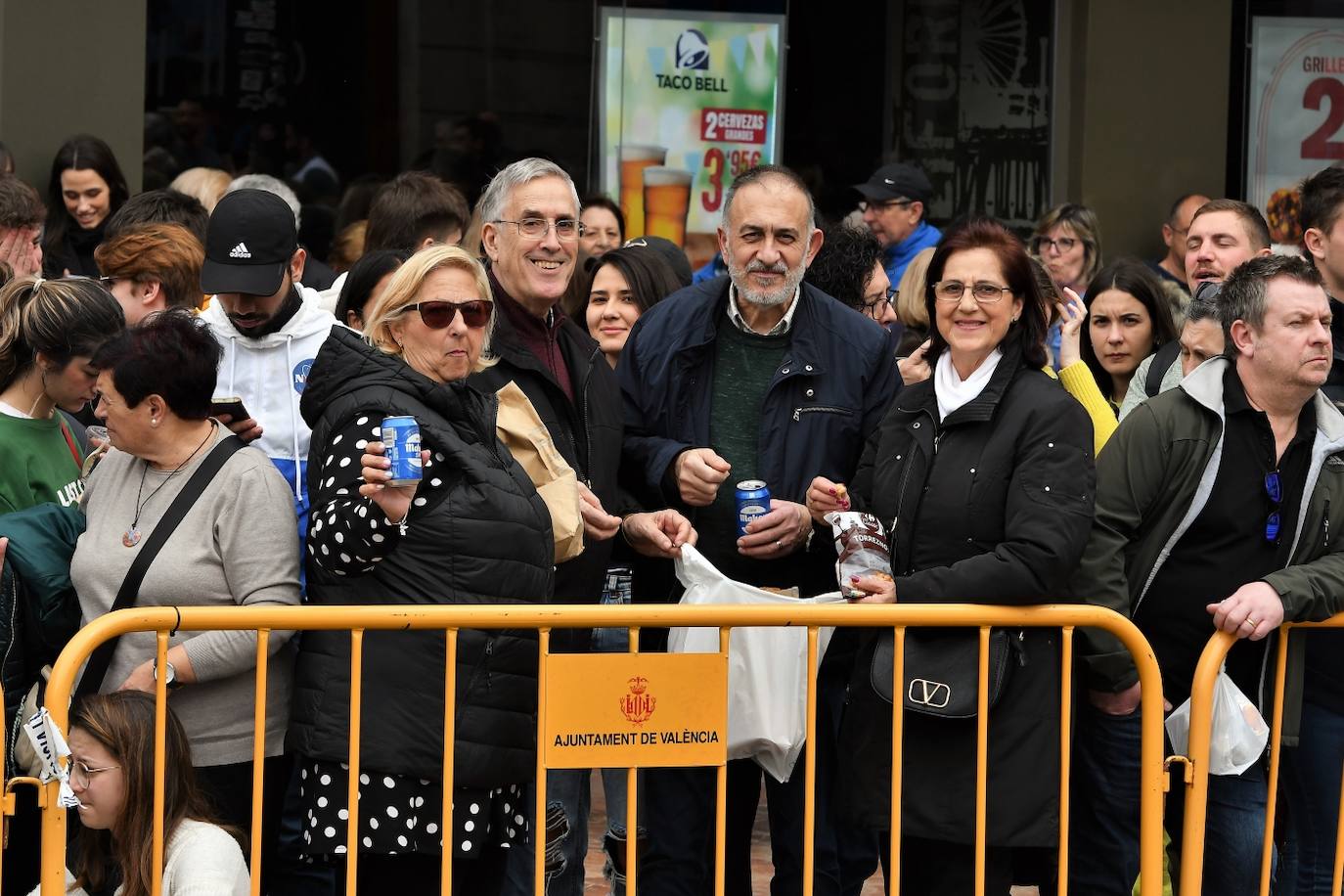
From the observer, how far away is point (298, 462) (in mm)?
5367

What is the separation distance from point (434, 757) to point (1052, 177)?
7.28 metres

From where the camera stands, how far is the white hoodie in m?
5.38

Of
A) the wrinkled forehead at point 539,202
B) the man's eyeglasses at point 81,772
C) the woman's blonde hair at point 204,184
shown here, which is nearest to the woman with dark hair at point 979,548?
the wrinkled forehead at point 539,202

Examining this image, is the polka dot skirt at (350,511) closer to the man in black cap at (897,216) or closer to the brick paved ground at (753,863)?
the brick paved ground at (753,863)

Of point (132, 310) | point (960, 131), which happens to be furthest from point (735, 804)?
point (960, 131)

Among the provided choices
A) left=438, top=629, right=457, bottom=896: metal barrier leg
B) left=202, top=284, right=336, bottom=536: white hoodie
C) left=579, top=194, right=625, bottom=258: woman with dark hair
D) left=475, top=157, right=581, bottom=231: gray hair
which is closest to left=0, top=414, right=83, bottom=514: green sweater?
left=202, top=284, right=336, bottom=536: white hoodie

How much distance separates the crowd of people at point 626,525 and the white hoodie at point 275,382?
0.04 feet

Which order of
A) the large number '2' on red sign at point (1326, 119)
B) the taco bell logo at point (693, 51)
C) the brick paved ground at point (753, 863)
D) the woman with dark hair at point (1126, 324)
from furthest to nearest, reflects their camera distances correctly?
the large number '2' on red sign at point (1326, 119), the taco bell logo at point (693, 51), the woman with dark hair at point (1126, 324), the brick paved ground at point (753, 863)

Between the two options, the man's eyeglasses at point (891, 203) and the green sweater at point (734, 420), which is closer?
the green sweater at point (734, 420)

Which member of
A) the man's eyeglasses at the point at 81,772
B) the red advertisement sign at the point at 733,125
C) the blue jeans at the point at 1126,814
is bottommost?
the blue jeans at the point at 1126,814

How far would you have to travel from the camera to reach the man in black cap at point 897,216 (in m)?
9.10

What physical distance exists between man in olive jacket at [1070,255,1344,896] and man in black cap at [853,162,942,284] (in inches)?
165

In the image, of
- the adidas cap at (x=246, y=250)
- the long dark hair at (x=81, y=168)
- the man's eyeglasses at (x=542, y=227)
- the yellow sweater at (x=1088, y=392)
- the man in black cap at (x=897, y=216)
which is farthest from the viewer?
the man in black cap at (x=897, y=216)

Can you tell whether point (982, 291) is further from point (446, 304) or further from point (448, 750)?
point (448, 750)
